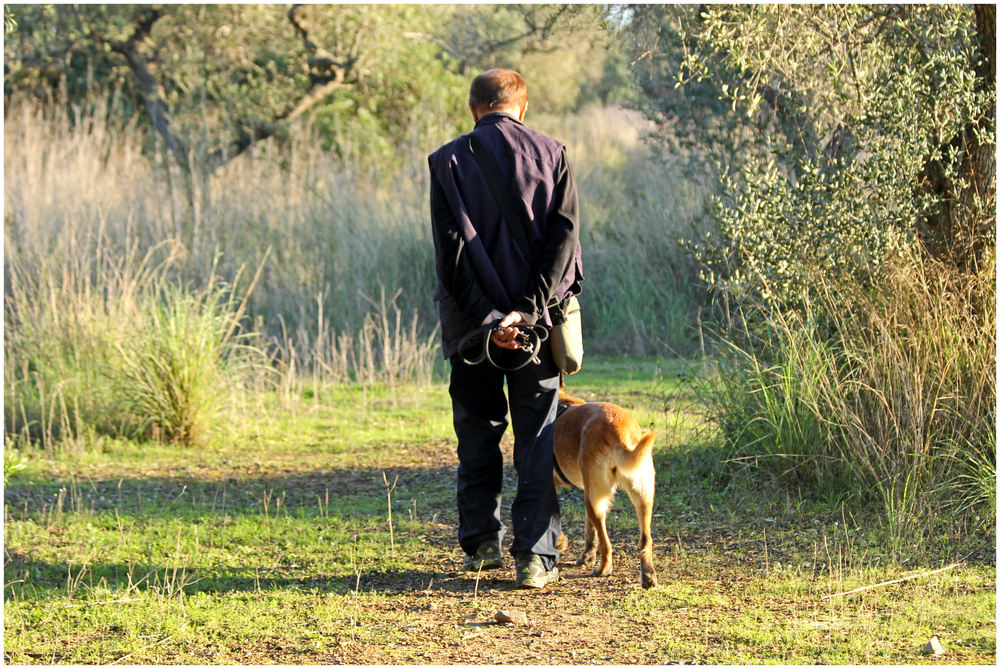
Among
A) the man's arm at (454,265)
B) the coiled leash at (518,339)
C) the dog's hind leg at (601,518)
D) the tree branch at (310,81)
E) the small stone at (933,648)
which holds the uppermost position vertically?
the tree branch at (310,81)

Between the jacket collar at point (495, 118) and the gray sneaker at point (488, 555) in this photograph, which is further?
the gray sneaker at point (488, 555)

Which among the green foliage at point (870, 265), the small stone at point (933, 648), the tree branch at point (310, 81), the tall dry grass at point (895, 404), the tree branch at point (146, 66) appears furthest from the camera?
the tree branch at point (146, 66)

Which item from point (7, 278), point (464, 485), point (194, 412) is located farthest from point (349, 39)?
point (464, 485)

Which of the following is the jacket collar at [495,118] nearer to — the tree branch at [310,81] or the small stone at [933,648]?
the small stone at [933,648]

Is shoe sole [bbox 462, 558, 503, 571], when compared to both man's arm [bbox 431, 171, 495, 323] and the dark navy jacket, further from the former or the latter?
man's arm [bbox 431, 171, 495, 323]

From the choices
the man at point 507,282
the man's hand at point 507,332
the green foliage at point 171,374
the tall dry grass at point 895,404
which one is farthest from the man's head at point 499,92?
the green foliage at point 171,374

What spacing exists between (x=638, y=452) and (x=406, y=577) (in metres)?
1.37

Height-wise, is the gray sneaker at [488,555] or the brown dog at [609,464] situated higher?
→ the brown dog at [609,464]

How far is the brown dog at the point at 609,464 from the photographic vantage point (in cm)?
438

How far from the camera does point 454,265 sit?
14.5 feet

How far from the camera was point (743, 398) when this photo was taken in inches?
246

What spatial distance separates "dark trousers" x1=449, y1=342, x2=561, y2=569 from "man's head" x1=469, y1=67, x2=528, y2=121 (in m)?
1.07

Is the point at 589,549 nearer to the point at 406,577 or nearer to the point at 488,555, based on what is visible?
the point at 488,555

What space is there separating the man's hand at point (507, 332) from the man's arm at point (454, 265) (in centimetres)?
10
